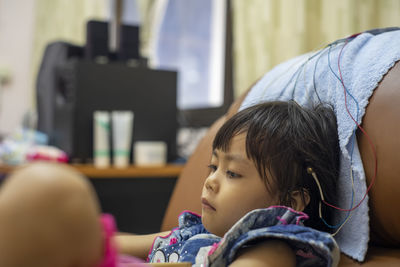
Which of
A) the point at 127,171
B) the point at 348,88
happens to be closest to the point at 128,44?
the point at 127,171

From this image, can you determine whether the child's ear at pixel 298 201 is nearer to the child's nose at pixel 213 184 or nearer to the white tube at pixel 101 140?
the child's nose at pixel 213 184

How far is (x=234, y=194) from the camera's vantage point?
74 centimetres

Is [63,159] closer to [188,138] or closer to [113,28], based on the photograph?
[188,138]

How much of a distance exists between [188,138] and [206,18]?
0.81 metres

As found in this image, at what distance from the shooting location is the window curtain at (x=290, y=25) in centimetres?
149

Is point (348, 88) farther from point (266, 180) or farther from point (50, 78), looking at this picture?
point (50, 78)

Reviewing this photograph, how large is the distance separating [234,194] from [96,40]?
5.04ft

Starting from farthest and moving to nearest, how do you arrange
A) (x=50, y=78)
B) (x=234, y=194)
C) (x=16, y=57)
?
(x=16, y=57) → (x=50, y=78) → (x=234, y=194)

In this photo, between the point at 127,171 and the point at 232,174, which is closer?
the point at 232,174

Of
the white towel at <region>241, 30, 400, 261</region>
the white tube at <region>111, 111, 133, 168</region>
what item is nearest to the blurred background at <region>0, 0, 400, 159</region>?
the white tube at <region>111, 111, 133, 168</region>

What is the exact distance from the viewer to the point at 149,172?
1807 millimetres

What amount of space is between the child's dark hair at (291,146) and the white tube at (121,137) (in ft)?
3.40

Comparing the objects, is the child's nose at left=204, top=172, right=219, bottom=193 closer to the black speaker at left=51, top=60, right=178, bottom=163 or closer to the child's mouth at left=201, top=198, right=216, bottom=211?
the child's mouth at left=201, top=198, right=216, bottom=211

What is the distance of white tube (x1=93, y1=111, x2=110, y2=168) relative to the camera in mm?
1787
